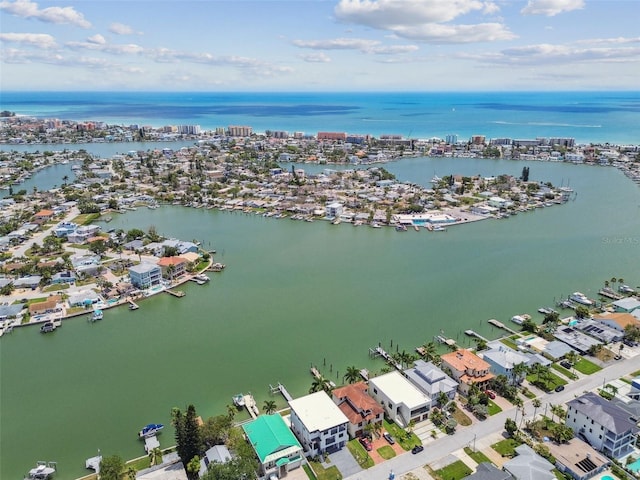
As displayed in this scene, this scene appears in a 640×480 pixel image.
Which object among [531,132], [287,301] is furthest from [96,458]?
[531,132]

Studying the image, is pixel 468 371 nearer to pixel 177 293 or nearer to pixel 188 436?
pixel 188 436

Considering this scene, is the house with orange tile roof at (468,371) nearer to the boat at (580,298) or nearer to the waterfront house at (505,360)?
the waterfront house at (505,360)

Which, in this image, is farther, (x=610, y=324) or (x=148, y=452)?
(x=610, y=324)

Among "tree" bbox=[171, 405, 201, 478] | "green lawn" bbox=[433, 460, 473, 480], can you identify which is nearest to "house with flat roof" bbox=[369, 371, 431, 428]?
"green lawn" bbox=[433, 460, 473, 480]

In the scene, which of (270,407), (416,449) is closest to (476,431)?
(416,449)

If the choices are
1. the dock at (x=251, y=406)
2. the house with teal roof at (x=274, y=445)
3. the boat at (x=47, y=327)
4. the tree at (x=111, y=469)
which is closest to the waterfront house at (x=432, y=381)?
the house with teal roof at (x=274, y=445)

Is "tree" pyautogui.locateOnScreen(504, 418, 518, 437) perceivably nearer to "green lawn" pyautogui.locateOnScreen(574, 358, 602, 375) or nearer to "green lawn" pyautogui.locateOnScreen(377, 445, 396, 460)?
"green lawn" pyautogui.locateOnScreen(377, 445, 396, 460)

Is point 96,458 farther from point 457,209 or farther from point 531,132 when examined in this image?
point 531,132
